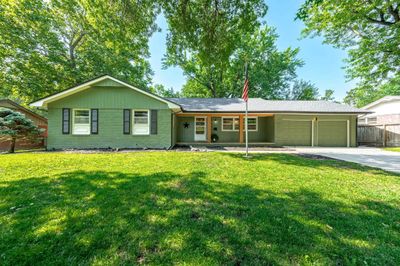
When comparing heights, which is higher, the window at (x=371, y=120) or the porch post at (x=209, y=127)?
the window at (x=371, y=120)

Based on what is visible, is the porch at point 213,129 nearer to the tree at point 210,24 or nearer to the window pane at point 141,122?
the window pane at point 141,122

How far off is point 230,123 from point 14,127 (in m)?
13.7

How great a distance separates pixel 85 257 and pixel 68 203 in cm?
177

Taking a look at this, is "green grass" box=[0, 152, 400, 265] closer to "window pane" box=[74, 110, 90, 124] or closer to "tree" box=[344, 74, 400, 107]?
"window pane" box=[74, 110, 90, 124]

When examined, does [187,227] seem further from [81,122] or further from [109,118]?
[81,122]

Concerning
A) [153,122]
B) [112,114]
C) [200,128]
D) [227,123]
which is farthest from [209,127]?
[112,114]

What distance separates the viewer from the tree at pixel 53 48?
15328 mm

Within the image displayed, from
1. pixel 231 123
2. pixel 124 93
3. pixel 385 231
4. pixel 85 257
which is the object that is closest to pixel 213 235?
pixel 85 257

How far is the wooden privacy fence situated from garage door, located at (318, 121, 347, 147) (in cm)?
381

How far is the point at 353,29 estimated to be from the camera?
1254 cm

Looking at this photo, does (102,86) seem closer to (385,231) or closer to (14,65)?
(14,65)

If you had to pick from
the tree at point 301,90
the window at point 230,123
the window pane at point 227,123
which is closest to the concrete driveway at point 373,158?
the window at point 230,123

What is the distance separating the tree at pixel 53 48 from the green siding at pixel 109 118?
406 centimetres

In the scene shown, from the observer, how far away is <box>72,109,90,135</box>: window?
38.5 feet
